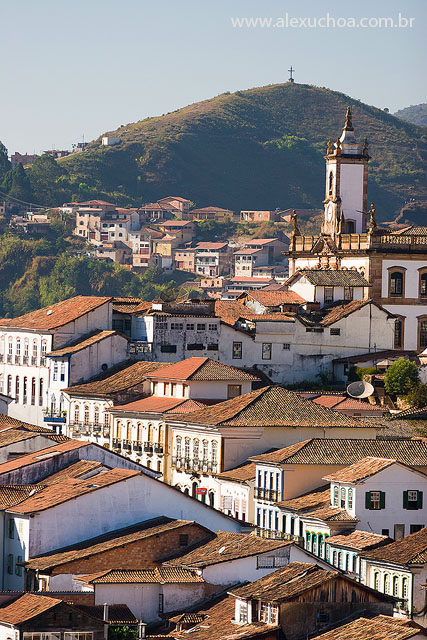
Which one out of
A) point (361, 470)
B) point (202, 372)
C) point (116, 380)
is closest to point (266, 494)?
point (361, 470)

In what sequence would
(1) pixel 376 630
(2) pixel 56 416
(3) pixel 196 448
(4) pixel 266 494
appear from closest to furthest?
(1) pixel 376 630
(4) pixel 266 494
(3) pixel 196 448
(2) pixel 56 416

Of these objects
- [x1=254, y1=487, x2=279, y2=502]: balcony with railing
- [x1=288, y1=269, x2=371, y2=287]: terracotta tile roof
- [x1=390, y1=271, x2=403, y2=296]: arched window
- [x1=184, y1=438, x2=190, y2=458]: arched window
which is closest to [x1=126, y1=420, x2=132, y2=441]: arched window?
[x1=184, y1=438, x2=190, y2=458]: arched window

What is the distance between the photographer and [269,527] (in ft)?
254

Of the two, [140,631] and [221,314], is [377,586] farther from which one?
[221,314]

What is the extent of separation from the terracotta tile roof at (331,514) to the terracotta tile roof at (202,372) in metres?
21.0

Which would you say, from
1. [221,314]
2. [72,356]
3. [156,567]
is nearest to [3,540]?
[156,567]

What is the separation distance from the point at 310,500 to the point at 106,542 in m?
13.1

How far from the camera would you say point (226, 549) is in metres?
62.8

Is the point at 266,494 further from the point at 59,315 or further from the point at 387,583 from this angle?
the point at 59,315

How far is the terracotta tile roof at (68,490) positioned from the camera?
6725 cm

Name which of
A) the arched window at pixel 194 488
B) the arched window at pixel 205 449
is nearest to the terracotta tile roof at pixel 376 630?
the arched window at pixel 194 488

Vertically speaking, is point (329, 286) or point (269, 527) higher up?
A: point (329, 286)

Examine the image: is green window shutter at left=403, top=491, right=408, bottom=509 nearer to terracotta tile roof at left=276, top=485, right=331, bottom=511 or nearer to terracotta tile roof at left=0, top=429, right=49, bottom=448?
terracotta tile roof at left=276, top=485, right=331, bottom=511

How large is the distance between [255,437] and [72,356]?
66.2 ft
